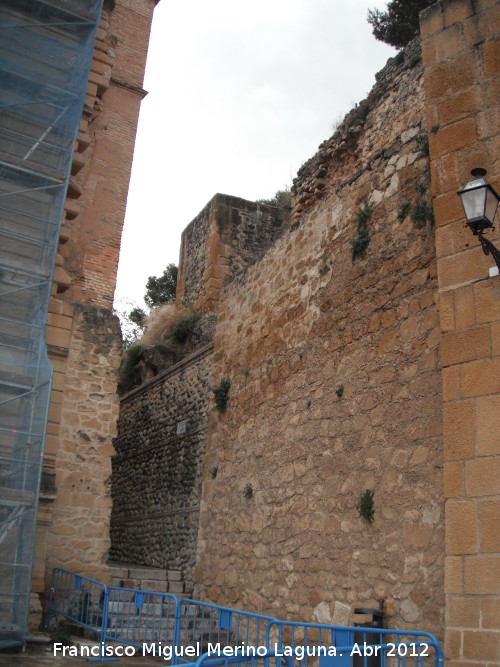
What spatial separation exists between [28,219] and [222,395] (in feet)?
12.3

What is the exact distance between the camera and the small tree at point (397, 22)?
17938mm

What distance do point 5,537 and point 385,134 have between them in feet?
24.0

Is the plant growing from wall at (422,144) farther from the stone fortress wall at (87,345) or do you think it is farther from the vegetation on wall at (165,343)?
the vegetation on wall at (165,343)

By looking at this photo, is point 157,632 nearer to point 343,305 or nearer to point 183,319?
point 343,305

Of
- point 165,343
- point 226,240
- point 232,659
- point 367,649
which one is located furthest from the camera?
point 226,240

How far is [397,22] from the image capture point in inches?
719

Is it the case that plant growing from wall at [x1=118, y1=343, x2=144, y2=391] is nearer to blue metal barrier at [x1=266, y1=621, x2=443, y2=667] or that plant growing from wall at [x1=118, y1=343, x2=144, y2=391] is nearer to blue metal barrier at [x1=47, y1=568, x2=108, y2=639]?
blue metal barrier at [x1=47, y1=568, x2=108, y2=639]

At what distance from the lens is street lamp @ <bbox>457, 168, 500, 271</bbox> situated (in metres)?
4.70

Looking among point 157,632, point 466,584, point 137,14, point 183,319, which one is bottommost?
point 157,632

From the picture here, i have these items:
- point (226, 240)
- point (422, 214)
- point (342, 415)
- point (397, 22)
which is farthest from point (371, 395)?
point (397, 22)

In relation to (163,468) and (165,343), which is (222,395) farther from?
(165,343)

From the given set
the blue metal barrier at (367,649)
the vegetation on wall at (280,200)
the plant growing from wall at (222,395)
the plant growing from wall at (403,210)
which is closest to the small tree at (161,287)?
the vegetation on wall at (280,200)

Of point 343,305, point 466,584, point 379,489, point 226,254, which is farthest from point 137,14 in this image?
point 466,584

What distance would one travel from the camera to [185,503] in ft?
37.7
